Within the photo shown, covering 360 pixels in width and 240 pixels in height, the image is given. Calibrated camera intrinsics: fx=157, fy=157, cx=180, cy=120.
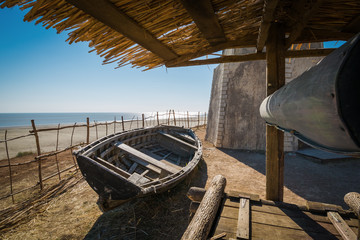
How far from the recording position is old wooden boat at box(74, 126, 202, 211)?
344cm

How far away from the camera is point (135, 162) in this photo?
19.1ft

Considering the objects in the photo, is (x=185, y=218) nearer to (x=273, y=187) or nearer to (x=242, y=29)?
(x=273, y=187)

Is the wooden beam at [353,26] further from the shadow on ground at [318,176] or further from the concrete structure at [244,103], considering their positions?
the concrete structure at [244,103]

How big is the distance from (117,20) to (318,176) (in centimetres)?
856

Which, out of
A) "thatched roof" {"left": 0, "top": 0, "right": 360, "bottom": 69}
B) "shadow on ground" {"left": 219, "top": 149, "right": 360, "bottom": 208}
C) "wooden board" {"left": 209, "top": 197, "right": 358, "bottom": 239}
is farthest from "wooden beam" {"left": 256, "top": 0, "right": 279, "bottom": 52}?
"shadow on ground" {"left": 219, "top": 149, "right": 360, "bottom": 208}

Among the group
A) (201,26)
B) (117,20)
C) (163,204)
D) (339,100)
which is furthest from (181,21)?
(163,204)

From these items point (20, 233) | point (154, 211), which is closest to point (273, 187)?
point (154, 211)

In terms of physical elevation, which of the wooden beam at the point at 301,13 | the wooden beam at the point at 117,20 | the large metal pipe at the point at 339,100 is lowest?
the large metal pipe at the point at 339,100

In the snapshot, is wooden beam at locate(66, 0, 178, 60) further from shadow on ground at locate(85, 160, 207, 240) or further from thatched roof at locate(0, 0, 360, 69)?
shadow on ground at locate(85, 160, 207, 240)

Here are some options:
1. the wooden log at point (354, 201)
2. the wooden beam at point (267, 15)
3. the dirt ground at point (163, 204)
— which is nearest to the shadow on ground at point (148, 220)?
the dirt ground at point (163, 204)

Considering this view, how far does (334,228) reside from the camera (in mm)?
2197

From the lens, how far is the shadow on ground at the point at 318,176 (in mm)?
5141

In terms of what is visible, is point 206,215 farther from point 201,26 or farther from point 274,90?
point 201,26

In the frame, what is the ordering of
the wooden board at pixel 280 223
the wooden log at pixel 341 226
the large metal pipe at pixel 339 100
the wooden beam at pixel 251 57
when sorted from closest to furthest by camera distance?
the large metal pipe at pixel 339 100
the wooden log at pixel 341 226
the wooden board at pixel 280 223
the wooden beam at pixel 251 57
